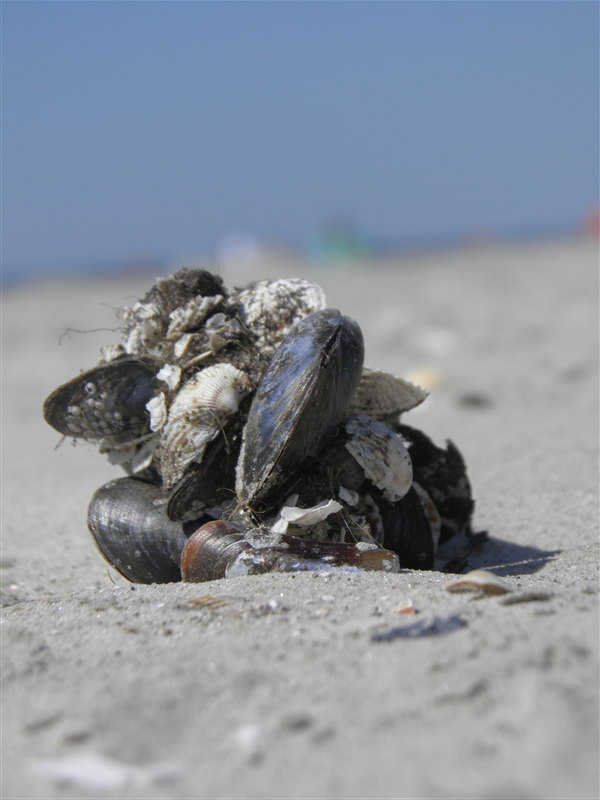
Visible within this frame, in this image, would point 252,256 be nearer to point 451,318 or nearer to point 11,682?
point 451,318

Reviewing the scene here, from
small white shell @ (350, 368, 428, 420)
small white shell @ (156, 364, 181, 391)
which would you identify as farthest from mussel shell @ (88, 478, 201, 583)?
small white shell @ (350, 368, 428, 420)

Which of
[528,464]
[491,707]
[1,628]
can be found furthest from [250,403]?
[528,464]

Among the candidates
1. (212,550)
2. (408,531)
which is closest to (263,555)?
(212,550)

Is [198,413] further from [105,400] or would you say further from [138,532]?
[138,532]

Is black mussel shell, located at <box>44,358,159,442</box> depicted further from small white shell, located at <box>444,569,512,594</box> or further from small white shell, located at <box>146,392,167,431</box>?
small white shell, located at <box>444,569,512,594</box>

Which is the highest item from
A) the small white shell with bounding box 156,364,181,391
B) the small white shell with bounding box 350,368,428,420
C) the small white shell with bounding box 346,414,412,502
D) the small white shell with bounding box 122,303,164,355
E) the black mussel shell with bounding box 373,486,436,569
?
the small white shell with bounding box 122,303,164,355

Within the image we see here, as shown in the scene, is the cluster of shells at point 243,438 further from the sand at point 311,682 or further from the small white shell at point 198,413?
the sand at point 311,682

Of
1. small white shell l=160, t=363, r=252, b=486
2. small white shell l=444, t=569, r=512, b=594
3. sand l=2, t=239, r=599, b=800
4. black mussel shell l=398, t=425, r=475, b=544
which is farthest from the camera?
black mussel shell l=398, t=425, r=475, b=544
